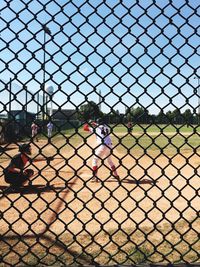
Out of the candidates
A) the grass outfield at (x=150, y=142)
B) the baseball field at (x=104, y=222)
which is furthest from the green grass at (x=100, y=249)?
the grass outfield at (x=150, y=142)

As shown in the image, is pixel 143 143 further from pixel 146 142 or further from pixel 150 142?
pixel 150 142

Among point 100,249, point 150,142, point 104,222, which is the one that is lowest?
point 150,142

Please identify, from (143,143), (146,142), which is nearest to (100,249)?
(143,143)

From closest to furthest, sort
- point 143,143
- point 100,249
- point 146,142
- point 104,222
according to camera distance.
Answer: point 100,249, point 104,222, point 143,143, point 146,142

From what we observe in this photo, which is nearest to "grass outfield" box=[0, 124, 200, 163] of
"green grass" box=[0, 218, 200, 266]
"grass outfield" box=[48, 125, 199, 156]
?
"grass outfield" box=[48, 125, 199, 156]

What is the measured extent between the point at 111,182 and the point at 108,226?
12.9 feet

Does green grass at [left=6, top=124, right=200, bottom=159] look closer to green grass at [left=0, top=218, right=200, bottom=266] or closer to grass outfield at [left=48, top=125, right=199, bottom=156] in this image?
grass outfield at [left=48, top=125, right=199, bottom=156]

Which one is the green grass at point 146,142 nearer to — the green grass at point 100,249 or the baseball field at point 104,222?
the baseball field at point 104,222

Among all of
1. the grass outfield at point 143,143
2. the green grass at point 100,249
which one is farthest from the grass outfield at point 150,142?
the green grass at point 100,249

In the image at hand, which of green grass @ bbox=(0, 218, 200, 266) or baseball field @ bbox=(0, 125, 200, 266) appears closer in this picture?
baseball field @ bbox=(0, 125, 200, 266)

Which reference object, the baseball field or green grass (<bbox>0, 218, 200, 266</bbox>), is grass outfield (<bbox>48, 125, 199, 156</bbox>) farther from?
green grass (<bbox>0, 218, 200, 266</bbox>)

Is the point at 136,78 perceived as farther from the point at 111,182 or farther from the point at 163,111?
the point at 111,182

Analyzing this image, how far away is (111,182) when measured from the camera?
9.12 metres

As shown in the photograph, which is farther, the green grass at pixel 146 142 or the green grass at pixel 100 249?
the green grass at pixel 100 249
